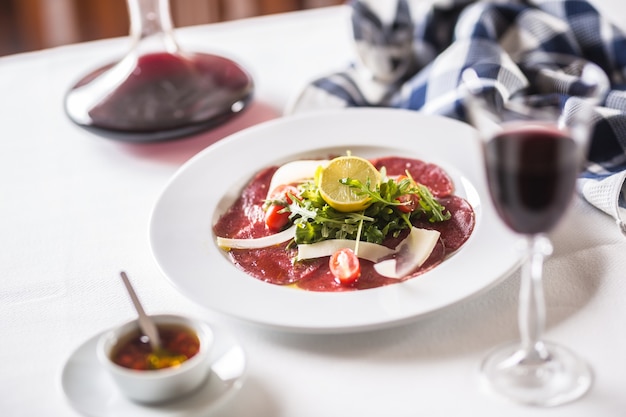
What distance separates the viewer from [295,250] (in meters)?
1.35

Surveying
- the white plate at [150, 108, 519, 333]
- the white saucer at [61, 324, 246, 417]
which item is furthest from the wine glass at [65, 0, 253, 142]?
the white saucer at [61, 324, 246, 417]

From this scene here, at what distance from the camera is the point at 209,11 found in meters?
3.56

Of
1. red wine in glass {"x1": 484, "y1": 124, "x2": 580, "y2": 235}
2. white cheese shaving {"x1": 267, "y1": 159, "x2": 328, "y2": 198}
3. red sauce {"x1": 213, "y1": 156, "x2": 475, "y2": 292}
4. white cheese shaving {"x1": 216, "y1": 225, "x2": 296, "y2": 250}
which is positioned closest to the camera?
red wine in glass {"x1": 484, "y1": 124, "x2": 580, "y2": 235}

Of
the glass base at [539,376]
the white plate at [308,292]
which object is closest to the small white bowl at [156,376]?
the white plate at [308,292]

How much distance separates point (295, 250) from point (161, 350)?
0.36m

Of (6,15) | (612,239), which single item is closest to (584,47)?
(612,239)

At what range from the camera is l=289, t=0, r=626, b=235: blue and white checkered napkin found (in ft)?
5.59

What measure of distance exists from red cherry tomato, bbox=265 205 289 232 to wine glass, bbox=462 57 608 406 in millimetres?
452

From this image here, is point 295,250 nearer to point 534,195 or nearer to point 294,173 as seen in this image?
point 294,173

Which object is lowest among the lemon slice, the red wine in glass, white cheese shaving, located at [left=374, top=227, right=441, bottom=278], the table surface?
the table surface

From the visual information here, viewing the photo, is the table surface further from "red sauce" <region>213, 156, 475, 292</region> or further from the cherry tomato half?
the cherry tomato half

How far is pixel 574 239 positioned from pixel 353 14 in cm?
88

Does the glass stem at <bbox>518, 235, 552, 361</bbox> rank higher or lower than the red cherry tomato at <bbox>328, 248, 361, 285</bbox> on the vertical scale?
higher

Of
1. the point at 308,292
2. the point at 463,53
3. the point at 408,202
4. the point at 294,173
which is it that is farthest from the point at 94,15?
the point at 308,292
